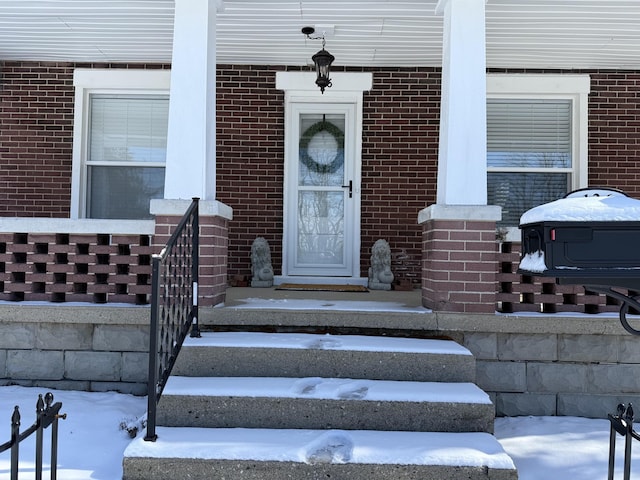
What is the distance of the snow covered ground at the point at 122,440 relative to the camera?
3.04 m

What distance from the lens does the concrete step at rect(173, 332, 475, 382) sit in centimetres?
338

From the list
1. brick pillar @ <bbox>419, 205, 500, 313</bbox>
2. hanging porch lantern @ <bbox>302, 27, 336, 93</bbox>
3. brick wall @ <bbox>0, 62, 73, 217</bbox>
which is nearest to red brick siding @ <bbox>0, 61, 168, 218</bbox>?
brick wall @ <bbox>0, 62, 73, 217</bbox>

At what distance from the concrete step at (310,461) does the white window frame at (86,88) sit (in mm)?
4486

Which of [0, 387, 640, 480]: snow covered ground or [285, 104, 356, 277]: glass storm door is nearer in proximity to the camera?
[0, 387, 640, 480]: snow covered ground

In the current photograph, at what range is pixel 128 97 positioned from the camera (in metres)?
6.51

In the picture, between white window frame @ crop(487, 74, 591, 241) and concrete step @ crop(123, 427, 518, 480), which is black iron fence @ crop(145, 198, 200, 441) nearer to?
concrete step @ crop(123, 427, 518, 480)

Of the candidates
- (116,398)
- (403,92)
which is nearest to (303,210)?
(403,92)

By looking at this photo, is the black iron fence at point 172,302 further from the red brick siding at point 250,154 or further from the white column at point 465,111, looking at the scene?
the red brick siding at point 250,154

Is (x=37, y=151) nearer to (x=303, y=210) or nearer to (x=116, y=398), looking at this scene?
(x=303, y=210)

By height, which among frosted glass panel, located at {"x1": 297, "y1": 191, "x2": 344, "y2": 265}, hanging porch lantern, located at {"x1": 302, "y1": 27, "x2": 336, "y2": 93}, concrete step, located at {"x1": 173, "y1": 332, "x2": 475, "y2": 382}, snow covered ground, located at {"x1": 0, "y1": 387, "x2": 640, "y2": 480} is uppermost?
hanging porch lantern, located at {"x1": 302, "y1": 27, "x2": 336, "y2": 93}

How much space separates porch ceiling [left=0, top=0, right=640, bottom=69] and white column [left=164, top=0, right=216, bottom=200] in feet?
1.95

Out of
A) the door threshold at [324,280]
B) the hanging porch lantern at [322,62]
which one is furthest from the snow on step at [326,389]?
the hanging porch lantern at [322,62]

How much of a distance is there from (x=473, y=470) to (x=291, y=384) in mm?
1155

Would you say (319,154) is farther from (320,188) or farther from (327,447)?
(327,447)
